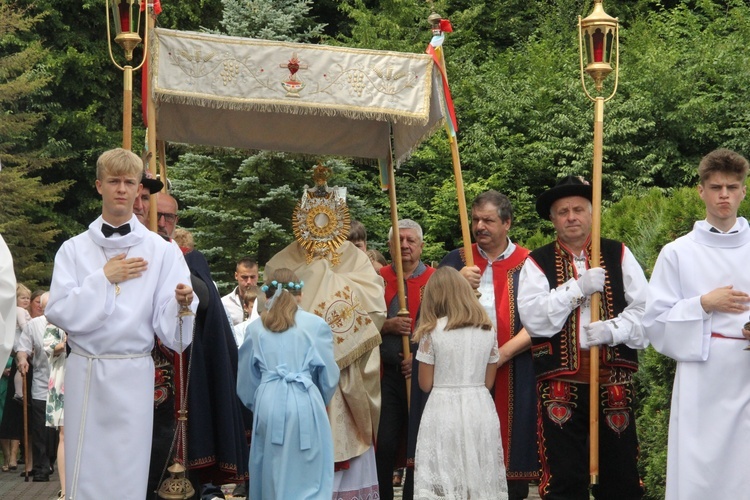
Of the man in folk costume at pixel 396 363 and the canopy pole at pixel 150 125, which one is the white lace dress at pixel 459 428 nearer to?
the man in folk costume at pixel 396 363

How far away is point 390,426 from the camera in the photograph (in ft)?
29.6

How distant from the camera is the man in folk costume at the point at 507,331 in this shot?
8.27 m

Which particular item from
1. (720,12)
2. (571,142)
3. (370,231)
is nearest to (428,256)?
(370,231)

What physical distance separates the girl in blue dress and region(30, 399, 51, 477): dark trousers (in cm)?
587

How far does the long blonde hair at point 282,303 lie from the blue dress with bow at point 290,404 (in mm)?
62

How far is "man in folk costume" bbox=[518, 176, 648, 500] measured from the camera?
7254 mm

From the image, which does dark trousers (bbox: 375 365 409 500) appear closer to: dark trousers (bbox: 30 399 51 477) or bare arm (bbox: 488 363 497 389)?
bare arm (bbox: 488 363 497 389)

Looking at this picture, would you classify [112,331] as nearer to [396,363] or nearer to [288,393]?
[288,393]

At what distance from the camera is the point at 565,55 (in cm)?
2448

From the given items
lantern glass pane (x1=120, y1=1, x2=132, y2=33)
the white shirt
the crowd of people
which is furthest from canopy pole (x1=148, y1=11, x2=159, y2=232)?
the white shirt

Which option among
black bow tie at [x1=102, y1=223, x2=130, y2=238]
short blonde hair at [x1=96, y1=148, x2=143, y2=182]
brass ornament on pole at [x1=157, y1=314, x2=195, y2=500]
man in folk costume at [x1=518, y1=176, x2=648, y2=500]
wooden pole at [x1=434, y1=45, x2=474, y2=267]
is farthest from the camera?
wooden pole at [x1=434, y1=45, x2=474, y2=267]

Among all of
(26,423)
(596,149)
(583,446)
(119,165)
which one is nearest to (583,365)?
(583,446)

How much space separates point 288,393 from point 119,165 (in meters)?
2.33

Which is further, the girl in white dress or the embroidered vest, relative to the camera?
the girl in white dress
